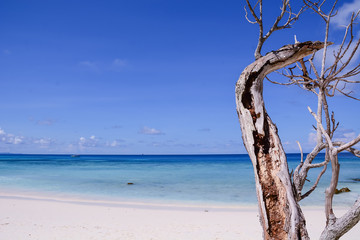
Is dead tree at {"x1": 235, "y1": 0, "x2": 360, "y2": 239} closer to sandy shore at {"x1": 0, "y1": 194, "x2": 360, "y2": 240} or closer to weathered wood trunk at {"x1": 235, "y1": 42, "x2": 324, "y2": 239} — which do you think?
weathered wood trunk at {"x1": 235, "y1": 42, "x2": 324, "y2": 239}

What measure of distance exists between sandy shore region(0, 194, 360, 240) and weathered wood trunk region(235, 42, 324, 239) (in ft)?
17.7

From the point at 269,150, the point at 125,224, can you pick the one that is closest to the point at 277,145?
the point at 269,150

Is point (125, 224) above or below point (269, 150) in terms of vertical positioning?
below

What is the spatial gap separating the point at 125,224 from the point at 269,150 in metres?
7.07

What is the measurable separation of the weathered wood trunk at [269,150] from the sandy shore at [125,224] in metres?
5.39

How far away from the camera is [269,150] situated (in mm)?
2270

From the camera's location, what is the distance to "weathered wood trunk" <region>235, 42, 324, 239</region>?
213 centimetres

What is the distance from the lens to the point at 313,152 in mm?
2404

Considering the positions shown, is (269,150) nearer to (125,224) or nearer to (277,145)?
(277,145)

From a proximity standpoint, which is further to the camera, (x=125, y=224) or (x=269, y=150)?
(x=125, y=224)

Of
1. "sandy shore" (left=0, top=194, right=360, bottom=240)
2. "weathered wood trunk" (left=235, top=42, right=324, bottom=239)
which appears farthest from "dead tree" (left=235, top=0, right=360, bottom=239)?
"sandy shore" (left=0, top=194, right=360, bottom=240)

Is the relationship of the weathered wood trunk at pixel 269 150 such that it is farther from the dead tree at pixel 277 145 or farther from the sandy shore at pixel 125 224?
the sandy shore at pixel 125 224

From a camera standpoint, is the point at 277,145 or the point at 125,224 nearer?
the point at 277,145

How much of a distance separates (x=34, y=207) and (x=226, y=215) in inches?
253
